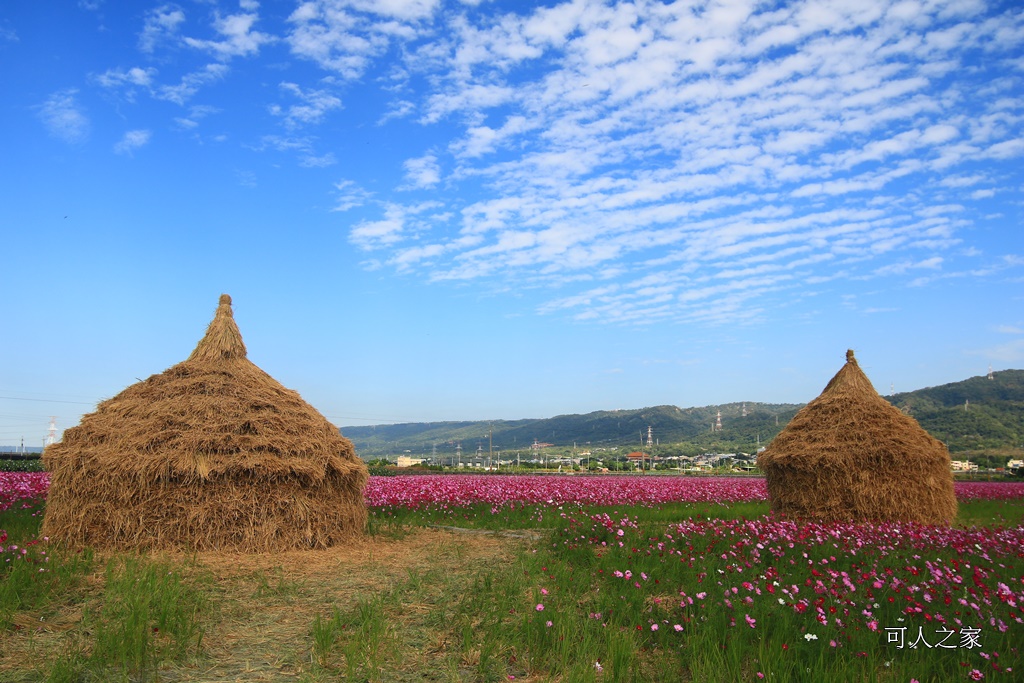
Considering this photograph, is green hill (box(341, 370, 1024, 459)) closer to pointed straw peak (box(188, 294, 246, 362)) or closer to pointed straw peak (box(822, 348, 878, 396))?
pointed straw peak (box(822, 348, 878, 396))

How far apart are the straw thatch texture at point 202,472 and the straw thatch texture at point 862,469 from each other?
8.88 meters

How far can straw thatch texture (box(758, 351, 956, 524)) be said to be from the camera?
12555mm

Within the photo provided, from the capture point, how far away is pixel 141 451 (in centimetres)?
908

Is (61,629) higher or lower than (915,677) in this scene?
higher

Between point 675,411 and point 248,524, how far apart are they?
136 meters

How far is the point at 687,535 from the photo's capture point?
10172 mm

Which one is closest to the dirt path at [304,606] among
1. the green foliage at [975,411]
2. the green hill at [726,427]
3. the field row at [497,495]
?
the field row at [497,495]

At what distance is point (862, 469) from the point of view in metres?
12.7

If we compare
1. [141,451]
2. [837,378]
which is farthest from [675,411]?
[141,451]

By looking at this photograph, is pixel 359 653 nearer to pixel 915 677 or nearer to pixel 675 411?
pixel 915 677

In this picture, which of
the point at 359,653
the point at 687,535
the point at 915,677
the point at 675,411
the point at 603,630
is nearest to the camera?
the point at 915,677

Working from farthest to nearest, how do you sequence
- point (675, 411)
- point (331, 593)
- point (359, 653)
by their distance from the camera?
point (675, 411)
point (331, 593)
point (359, 653)

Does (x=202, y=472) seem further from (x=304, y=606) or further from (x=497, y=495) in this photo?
(x=497, y=495)

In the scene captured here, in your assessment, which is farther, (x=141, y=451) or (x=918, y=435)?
(x=918, y=435)
